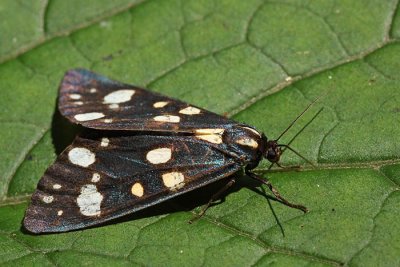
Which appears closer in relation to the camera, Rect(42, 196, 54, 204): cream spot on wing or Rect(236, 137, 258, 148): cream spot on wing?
Rect(42, 196, 54, 204): cream spot on wing

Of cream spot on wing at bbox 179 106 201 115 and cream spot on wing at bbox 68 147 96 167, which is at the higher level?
cream spot on wing at bbox 179 106 201 115

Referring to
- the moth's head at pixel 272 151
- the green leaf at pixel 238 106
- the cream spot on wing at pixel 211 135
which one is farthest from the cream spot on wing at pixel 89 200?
the moth's head at pixel 272 151

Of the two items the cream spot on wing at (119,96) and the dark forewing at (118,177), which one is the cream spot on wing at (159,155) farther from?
the cream spot on wing at (119,96)

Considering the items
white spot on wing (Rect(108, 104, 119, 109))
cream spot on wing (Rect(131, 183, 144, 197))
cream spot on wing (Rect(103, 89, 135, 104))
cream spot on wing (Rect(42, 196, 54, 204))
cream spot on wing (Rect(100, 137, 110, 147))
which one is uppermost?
cream spot on wing (Rect(103, 89, 135, 104))

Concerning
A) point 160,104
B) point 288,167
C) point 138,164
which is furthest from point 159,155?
point 288,167

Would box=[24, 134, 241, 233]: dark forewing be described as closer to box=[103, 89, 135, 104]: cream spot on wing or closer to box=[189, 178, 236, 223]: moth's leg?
box=[189, 178, 236, 223]: moth's leg

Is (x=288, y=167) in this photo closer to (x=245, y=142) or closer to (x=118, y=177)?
(x=245, y=142)

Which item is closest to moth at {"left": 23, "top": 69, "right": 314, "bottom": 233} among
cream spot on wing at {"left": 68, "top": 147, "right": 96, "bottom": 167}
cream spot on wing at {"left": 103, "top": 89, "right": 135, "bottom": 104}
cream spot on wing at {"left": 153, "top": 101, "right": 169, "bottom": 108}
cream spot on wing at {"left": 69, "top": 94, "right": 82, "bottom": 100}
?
cream spot on wing at {"left": 68, "top": 147, "right": 96, "bottom": 167}
